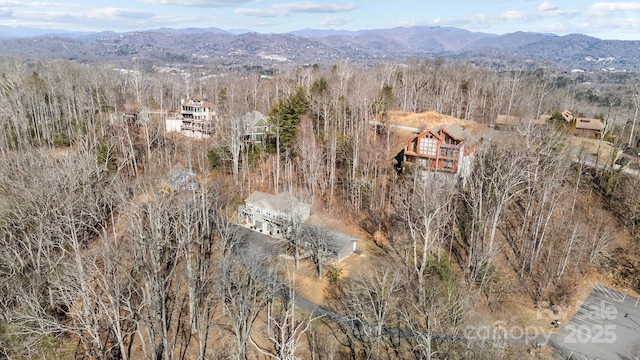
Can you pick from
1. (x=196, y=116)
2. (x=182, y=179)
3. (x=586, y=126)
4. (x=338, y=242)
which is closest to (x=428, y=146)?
(x=338, y=242)

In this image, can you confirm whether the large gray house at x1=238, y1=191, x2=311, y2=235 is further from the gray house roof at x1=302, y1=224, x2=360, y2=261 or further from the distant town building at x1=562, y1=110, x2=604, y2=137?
the distant town building at x1=562, y1=110, x2=604, y2=137

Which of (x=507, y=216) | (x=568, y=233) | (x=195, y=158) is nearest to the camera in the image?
(x=568, y=233)

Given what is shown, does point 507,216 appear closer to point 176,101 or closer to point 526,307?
point 526,307

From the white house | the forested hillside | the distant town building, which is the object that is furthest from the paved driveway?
the white house

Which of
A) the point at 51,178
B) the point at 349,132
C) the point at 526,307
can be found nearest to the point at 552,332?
the point at 526,307

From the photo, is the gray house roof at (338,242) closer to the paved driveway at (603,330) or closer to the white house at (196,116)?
the paved driveway at (603,330)

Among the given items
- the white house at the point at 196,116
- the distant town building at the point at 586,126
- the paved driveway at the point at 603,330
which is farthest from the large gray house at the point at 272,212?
the distant town building at the point at 586,126
